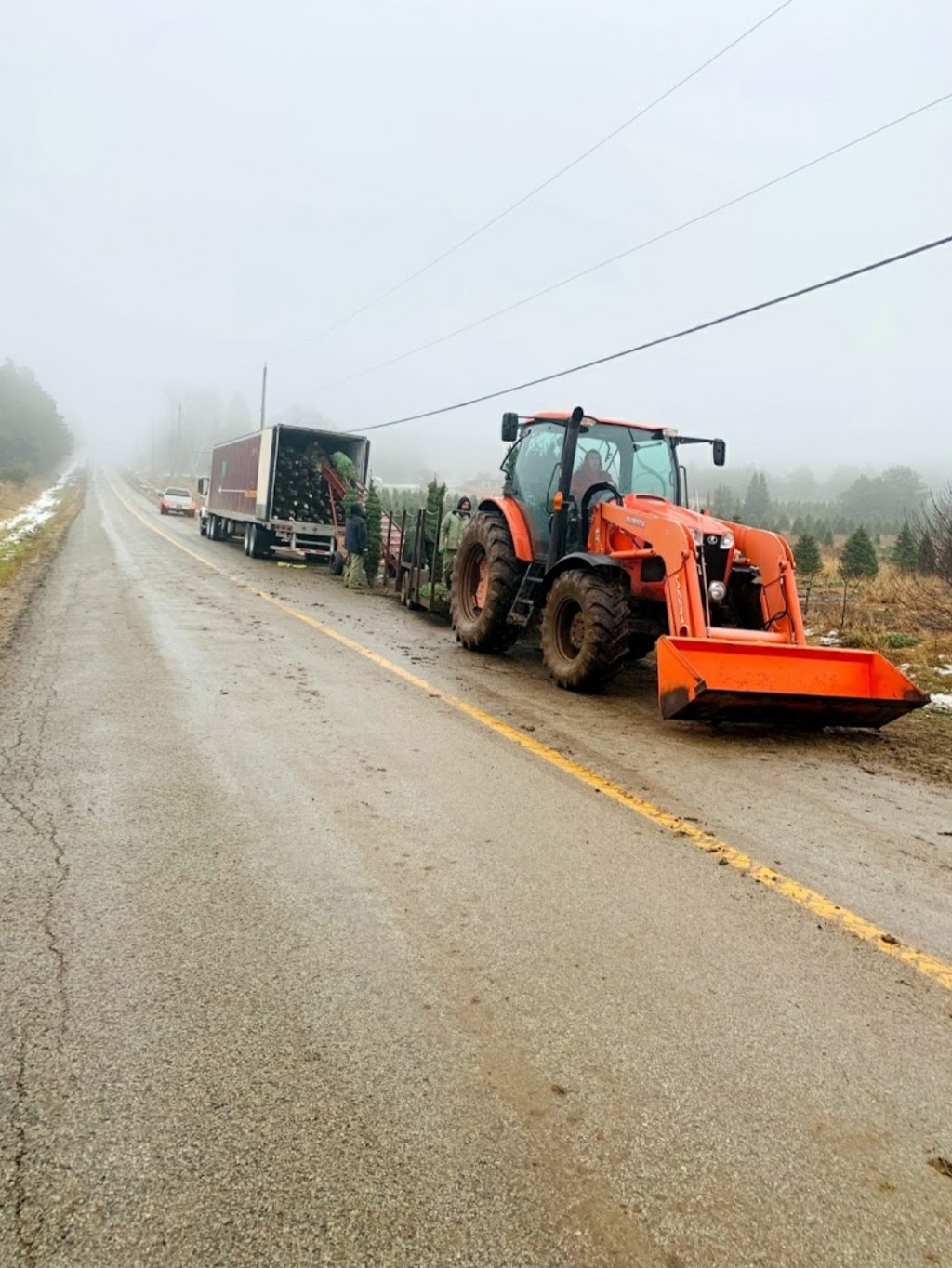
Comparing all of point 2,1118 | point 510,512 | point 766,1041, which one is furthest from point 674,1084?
point 510,512

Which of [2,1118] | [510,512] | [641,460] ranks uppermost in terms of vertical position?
[641,460]

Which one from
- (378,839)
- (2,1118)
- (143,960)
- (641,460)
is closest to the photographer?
(2,1118)

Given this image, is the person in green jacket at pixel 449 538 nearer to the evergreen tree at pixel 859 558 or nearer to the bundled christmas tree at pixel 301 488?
the bundled christmas tree at pixel 301 488

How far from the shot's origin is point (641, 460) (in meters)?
9.08

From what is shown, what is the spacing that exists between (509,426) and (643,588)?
2880 millimetres

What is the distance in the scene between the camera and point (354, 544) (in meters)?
17.5

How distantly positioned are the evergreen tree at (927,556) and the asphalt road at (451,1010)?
12363 mm

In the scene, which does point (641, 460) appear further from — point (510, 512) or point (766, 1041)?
point (766, 1041)

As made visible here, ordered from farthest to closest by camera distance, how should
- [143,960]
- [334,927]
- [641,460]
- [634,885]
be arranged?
[641,460] → [634,885] → [334,927] → [143,960]

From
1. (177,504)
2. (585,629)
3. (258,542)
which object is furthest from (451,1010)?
(177,504)

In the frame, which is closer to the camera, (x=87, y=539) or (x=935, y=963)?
(x=935, y=963)

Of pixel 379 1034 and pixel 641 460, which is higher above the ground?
pixel 641 460

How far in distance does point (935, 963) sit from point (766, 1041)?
0.95 metres

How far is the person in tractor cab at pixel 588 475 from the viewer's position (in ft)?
28.8
